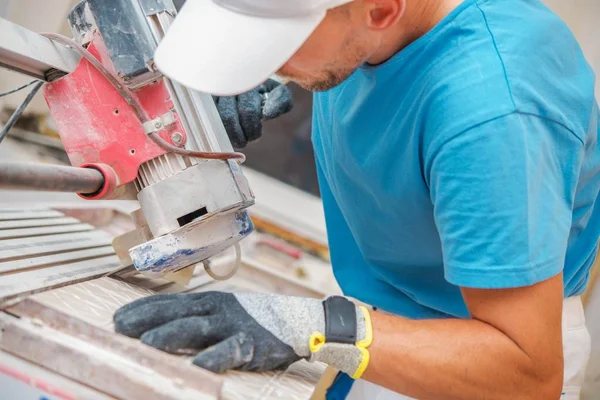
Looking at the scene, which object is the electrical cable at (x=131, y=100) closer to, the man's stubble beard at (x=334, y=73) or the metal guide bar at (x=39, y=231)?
the man's stubble beard at (x=334, y=73)

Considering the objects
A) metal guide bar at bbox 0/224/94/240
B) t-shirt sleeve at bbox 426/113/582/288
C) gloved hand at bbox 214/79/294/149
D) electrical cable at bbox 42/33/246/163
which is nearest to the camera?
t-shirt sleeve at bbox 426/113/582/288

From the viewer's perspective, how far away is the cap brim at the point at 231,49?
0.69m

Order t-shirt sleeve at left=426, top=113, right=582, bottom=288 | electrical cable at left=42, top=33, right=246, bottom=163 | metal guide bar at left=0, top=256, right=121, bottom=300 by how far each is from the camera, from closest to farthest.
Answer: t-shirt sleeve at left=426, top=113, right=582, bottom=288, metal guide bar at left=0, top=256, right=121, bottom=300, electrical cable at left=42, top=33, right=246, bottom=163

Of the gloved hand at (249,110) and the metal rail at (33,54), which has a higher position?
the metal rail at (33,54)

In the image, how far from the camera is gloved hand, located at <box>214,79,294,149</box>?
1.12 meters

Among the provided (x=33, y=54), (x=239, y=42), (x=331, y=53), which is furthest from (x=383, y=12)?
(x=33, y=54)

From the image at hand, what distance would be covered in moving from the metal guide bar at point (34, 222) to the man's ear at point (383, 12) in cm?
87

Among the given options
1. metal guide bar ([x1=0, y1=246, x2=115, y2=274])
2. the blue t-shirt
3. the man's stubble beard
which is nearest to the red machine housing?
metal guide bar ([x1=0, y1=246, x2=115, y2=274])

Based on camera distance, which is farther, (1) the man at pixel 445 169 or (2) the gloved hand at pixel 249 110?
(2) the gloved hand at pixel 249 110

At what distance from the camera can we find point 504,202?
647 mm

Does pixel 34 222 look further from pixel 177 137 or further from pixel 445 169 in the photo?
pixel 445 169

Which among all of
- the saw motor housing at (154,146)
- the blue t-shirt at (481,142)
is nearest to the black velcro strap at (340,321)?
the blue t-shirt at (481,142)

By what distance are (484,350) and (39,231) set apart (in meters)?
0.98

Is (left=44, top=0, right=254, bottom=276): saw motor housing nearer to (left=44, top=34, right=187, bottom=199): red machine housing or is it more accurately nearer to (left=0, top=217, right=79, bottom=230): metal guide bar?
(left=44, top=34, right=187, bottom=199): red machine housing
